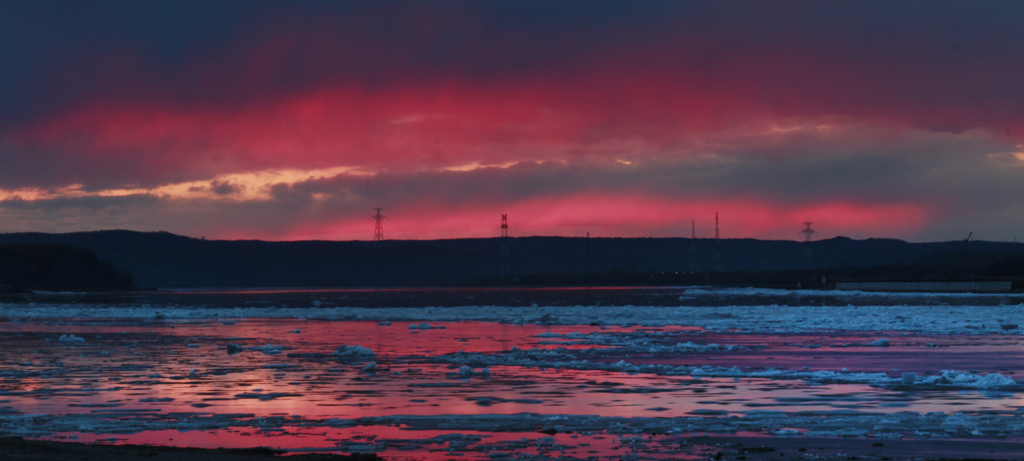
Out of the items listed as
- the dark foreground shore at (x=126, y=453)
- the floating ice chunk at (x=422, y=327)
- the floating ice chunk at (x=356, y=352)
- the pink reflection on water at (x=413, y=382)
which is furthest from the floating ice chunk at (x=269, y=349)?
the dark foreground shore at (x=126, y=453)

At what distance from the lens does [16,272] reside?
176 metres

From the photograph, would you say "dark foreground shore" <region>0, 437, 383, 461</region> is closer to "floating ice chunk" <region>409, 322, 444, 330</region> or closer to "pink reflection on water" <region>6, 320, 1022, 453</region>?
"pink reflection on water" <region>6, 320, 1022, 453</region>

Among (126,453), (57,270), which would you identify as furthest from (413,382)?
(57,270)

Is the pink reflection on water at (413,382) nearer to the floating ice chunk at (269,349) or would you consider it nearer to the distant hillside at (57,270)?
the floating ice chunk at (269,349)

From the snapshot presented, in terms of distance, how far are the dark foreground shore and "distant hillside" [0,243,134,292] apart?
17291cm

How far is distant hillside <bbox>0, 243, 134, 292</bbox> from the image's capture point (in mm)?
171625

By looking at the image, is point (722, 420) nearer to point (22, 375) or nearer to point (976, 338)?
point (22, 375)

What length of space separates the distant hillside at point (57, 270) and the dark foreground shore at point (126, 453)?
567 ft

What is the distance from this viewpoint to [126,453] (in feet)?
32.5

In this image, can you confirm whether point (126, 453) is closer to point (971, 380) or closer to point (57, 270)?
point (971, 380)

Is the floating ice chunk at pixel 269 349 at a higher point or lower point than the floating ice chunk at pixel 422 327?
higher

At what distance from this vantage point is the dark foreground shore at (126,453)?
30.5 ft

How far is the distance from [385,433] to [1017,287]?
11156 centimetres

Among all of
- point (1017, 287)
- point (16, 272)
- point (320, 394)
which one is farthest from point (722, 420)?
point (16, 272)
